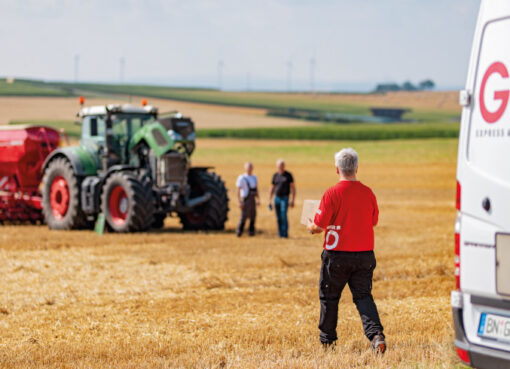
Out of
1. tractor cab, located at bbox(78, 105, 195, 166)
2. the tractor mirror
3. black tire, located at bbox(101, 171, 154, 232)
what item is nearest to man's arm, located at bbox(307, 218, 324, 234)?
black tire, located at bbox(101, 171, 154, 232)

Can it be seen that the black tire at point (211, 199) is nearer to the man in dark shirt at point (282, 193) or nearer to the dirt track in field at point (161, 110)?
the man in dark shirt at point (282, 193)

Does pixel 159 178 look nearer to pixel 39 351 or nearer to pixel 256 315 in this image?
pixel 256 315

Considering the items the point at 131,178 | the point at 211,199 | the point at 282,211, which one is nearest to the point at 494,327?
the point at 282,211

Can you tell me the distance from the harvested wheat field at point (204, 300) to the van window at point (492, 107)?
5.99ft

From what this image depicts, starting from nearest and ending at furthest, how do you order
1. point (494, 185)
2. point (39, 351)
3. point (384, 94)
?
point (494, 185) → point (39, 351) → point (384, 94)

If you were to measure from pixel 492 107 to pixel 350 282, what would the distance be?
2.05 metres

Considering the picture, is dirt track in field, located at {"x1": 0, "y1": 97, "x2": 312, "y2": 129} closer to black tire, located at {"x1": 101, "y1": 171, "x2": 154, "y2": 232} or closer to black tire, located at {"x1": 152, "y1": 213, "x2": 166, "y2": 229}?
A: black tire, located at {"x1": 152, "y1": 213, "x2": 166, "y2": 229}

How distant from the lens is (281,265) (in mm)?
12422

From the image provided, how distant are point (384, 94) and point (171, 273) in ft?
332

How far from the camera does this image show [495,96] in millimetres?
5000

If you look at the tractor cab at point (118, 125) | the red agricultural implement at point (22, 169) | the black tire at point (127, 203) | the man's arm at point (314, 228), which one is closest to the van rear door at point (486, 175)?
the man's arm at point (314, 228)

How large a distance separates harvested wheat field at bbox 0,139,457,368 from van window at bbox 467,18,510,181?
1.83m

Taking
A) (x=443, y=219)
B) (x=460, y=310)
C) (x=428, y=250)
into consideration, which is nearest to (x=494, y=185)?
(x=460, y=310)

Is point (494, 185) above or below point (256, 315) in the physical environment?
above
